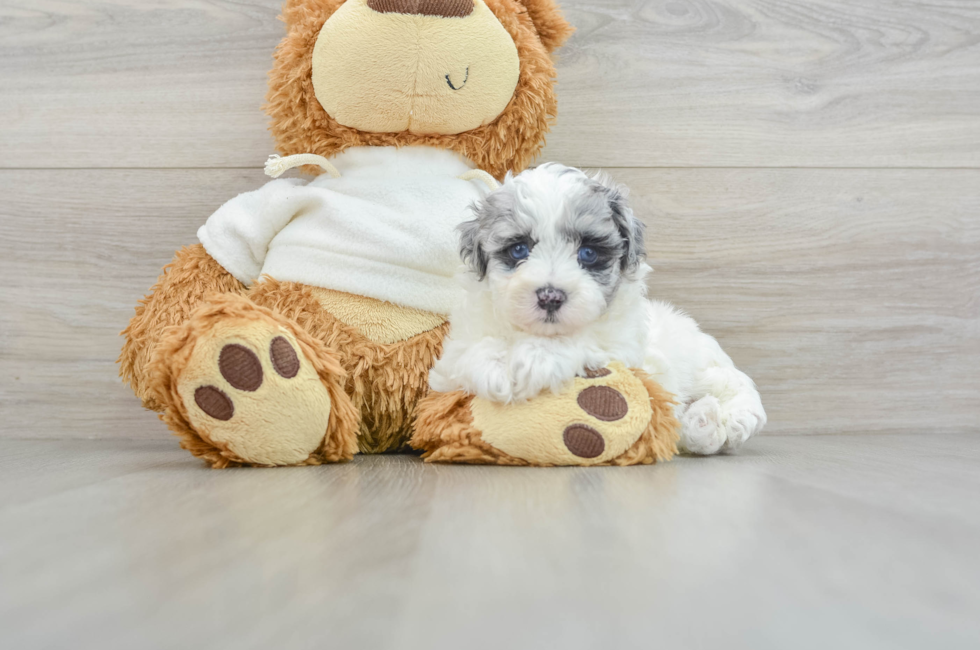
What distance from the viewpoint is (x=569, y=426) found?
3.10 feet

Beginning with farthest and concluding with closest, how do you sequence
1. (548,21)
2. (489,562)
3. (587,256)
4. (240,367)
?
(548,21)
(587,256)
(240,367)
(489,562)

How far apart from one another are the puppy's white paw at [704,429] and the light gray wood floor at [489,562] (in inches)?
10.5

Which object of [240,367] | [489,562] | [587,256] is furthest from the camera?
[587,256]

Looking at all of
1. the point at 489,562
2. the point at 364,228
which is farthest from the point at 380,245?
the point at 489,562

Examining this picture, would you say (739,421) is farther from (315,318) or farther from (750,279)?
(315,318)

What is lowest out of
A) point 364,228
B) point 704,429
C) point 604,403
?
point 704,429

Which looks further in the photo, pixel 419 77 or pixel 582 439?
pixel 419 77

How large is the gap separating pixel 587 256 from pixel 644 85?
0.59 metres

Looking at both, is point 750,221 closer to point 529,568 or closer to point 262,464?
point 262,464

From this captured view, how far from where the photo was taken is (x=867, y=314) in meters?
1.43

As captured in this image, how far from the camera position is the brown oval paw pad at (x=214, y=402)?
891 millimetres

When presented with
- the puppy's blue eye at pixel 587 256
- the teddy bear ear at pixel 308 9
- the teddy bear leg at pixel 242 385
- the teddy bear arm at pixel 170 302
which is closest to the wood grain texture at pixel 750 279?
the teddy bear arm at pixel 170 302

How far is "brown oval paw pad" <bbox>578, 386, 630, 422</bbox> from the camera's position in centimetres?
95

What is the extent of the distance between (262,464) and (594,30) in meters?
0.99
